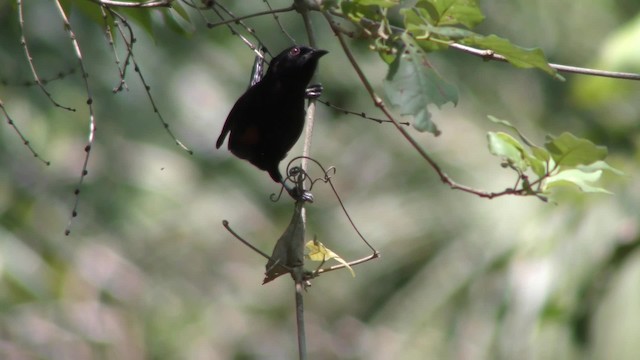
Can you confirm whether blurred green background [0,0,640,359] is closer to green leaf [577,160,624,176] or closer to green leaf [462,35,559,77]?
green leaf [577,160,624,176]

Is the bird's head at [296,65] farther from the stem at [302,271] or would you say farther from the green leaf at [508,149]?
the green leaf at [508,149]

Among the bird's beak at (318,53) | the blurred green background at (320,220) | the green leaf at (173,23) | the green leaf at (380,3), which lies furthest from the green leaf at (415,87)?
the blurred green background at (320,220)

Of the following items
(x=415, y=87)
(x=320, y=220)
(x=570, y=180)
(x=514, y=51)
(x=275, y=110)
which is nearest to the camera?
(x=415, y=87)

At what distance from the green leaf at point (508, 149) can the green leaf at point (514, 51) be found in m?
0.14

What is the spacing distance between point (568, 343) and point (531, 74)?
16.8 feet

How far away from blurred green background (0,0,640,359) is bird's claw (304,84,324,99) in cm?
305

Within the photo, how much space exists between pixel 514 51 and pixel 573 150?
21 cm

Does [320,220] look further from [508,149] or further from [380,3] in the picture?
[380,3]

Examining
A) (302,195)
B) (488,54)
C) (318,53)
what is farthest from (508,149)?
(318,53)

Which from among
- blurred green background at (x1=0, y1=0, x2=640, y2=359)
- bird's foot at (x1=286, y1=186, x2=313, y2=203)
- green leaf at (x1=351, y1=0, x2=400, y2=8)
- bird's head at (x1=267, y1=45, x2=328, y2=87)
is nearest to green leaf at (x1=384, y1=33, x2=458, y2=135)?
green leaf at (x1=351, y1=0, x2=400, y2=8)

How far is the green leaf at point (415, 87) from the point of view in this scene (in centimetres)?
167

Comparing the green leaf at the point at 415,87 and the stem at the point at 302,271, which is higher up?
the green leaf at the point at 415,87

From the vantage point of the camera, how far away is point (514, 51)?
1.80 m

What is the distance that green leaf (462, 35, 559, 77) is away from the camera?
1750mm
